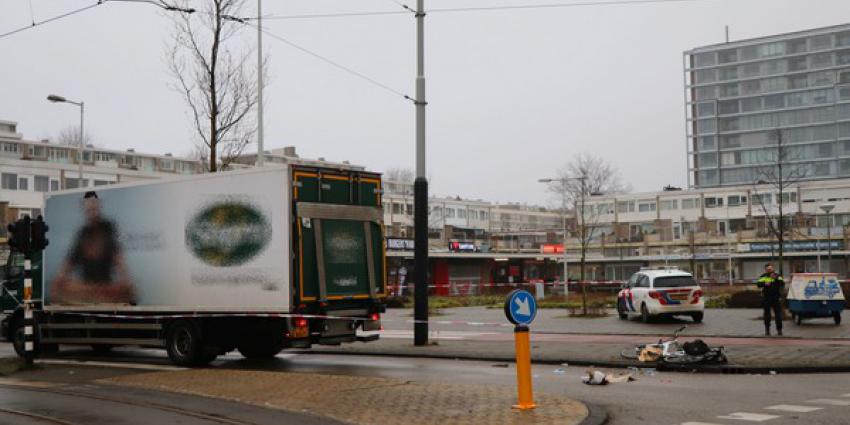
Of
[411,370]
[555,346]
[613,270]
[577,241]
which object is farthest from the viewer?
[577,241]

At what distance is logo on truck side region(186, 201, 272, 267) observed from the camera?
1553cm

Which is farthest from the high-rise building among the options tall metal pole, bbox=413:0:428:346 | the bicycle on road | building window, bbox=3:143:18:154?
the bicycle on road

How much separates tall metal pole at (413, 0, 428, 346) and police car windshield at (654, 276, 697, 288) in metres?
9.19

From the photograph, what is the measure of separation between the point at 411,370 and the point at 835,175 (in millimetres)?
125571

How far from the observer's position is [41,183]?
75.9m

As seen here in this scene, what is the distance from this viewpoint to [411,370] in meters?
15.6

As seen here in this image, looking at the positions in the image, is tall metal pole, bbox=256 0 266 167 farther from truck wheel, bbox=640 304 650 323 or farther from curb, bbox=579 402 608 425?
curb, bbox=579 402 608 425

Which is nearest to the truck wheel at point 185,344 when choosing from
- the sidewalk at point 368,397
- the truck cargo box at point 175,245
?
the truck cargo box at point 175,245

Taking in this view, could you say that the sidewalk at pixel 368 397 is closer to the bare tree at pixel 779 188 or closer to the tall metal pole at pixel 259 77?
the tall metal pole at pixel 259 77

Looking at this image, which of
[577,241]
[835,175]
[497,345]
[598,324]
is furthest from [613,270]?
[497,345]

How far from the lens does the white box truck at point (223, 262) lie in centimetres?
1534

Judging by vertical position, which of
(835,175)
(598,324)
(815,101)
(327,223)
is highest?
(815,101)

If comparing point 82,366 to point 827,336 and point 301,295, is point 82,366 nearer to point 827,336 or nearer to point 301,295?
point 301,295

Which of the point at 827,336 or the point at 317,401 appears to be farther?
the point at 827,336
